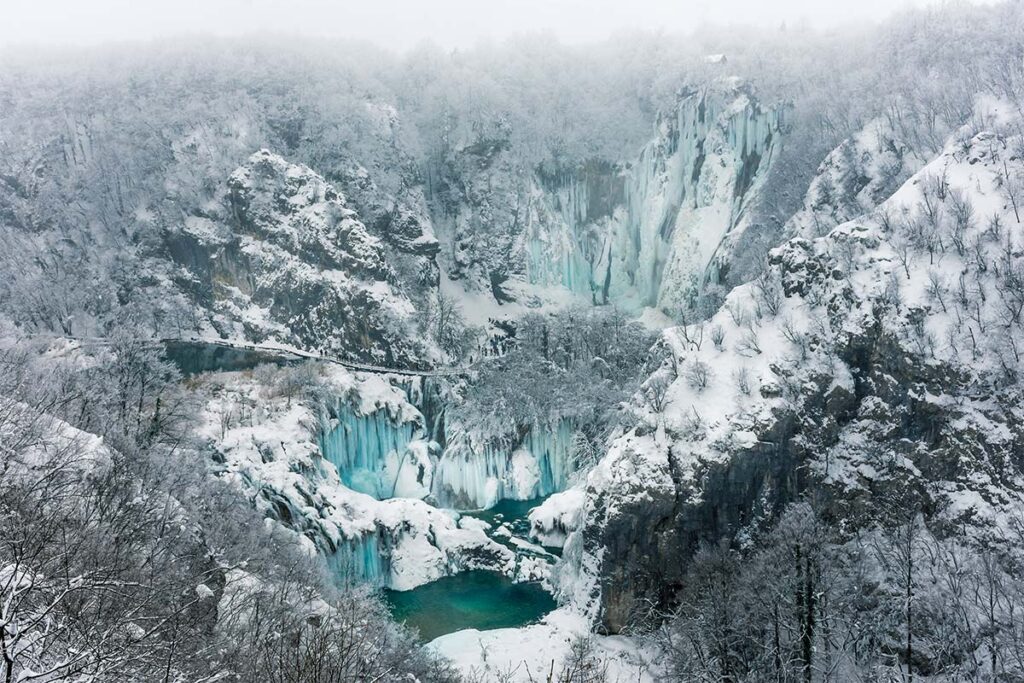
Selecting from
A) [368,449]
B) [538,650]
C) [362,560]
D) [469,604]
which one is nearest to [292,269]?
[368,449]

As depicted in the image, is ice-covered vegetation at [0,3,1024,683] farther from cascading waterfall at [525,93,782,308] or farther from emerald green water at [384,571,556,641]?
emerald green water at [384,571,556,641]

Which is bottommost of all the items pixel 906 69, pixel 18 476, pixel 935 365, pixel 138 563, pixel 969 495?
pixel 969 495

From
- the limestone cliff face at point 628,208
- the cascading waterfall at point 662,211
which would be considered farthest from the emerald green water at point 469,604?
the cascading waterfall at point 662,211

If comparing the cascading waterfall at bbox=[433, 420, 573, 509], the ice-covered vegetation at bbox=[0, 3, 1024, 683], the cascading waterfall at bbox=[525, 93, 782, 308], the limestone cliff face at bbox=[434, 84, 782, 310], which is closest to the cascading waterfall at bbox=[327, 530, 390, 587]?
the ice-covered vegetation at bbox=[0, 3, 1024, 683]

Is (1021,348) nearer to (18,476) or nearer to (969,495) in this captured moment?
(969,495)

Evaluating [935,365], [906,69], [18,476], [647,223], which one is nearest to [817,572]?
[935,365]

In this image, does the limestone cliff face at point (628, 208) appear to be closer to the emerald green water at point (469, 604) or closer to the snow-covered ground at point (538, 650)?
the emerald green water at point (469, 604)
